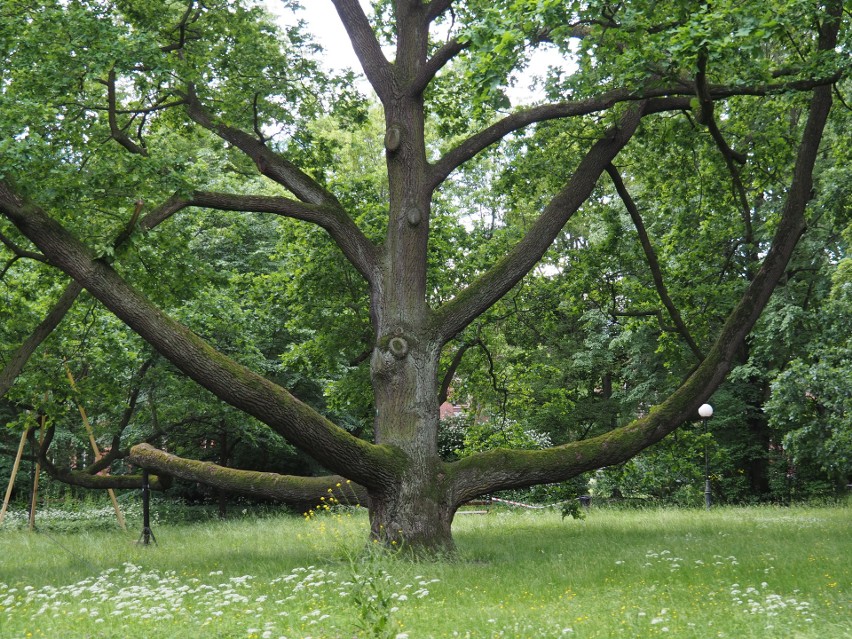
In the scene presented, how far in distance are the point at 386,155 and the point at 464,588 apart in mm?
6668

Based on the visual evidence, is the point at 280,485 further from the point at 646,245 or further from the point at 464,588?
the point at 646,245

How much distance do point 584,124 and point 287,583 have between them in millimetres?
8284

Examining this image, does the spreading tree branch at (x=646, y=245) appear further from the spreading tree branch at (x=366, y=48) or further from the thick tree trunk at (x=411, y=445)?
the thick tree trunk at (x=411, y=445)

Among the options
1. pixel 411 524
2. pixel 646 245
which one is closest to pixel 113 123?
pixel 411 524

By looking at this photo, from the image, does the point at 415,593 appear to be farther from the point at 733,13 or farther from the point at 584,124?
the point at 584,124

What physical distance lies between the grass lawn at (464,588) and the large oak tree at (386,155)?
1.47 meters

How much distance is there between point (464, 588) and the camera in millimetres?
8523

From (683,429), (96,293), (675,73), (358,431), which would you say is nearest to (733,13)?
(675,73)

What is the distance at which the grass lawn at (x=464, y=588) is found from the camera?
255 inches

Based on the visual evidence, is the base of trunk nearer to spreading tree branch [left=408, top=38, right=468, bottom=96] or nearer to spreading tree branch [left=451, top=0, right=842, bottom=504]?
spreading tree branch [left=451, top=0, right=842, bottom=504]

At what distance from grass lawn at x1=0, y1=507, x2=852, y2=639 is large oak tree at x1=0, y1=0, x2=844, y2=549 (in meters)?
1.47

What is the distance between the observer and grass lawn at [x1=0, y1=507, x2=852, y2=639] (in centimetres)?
649

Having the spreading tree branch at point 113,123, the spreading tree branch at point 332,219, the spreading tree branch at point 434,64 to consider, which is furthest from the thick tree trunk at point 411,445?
the spreading tree branch at point 113,123

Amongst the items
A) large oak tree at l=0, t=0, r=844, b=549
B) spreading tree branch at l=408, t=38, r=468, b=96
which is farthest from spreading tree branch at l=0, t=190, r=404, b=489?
spreading tree branch at l=408, t=38, r=468, b=96
